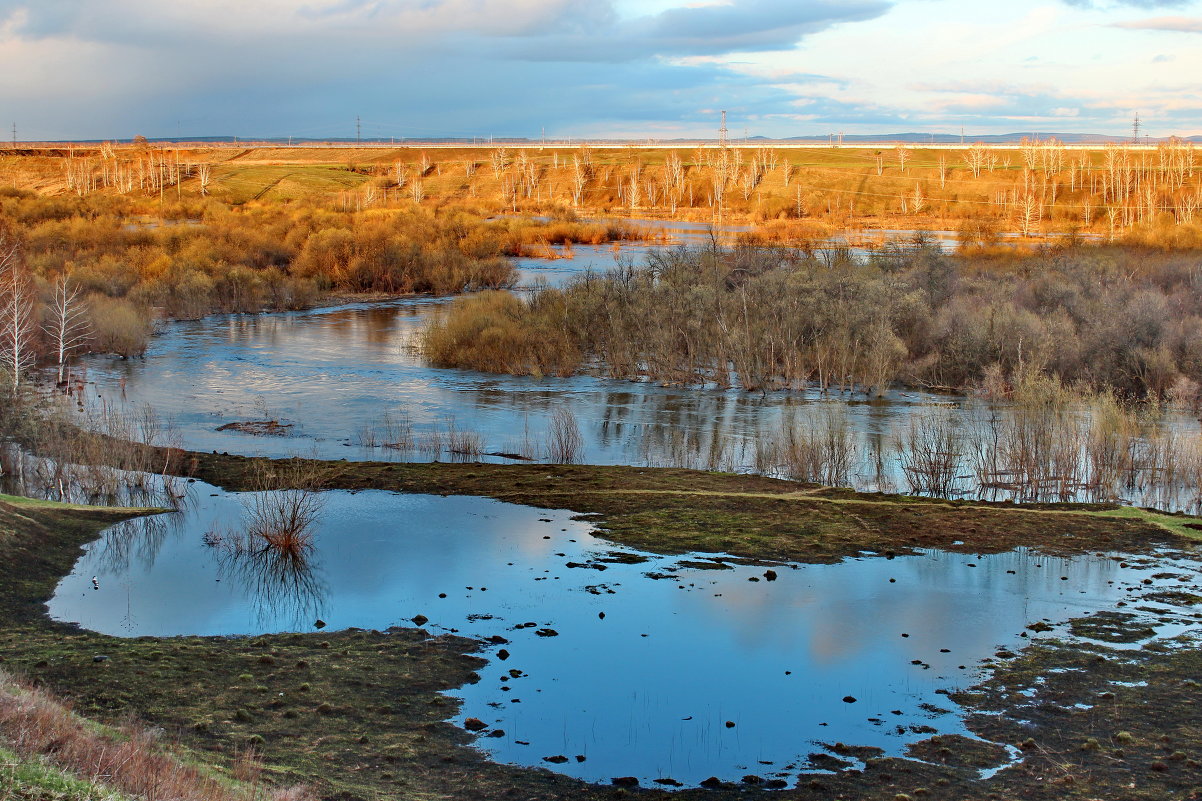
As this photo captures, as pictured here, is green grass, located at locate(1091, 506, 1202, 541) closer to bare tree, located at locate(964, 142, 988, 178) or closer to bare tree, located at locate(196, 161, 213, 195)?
bare tree, located at locate(196, 161, 213, 195)

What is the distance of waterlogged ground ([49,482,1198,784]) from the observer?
394 inches

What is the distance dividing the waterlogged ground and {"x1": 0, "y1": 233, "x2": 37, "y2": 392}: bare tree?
12.8 metres

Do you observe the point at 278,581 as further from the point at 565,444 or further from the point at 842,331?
the point at 842,331

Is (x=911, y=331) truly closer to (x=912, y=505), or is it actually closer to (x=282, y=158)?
(x=912, y=505)

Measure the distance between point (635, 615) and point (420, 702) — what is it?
3620 millimetres

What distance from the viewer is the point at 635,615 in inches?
518

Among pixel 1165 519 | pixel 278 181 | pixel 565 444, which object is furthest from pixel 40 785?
pixel 278 181

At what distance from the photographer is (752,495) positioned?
1831 cm

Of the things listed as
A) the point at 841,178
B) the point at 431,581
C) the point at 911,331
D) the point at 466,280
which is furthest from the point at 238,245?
the point at 841,178

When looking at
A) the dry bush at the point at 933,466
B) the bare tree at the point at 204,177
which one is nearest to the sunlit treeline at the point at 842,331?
the dry bush at the point at 933,466

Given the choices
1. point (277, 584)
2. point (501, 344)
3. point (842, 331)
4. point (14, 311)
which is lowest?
point (277, 584)

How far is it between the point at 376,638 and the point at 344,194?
103 m

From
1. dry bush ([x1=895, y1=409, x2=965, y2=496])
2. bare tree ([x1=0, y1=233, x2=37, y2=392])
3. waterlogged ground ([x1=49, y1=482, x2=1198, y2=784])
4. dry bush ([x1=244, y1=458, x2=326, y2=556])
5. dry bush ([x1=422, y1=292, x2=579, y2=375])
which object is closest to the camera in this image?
waterlogged ground ([x1=49, y1=482, x2=1198, y2=784])


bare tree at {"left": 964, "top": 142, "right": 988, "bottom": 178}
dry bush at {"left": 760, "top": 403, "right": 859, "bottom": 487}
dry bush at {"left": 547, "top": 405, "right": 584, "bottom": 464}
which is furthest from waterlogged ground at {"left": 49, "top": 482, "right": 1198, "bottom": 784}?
bare tree at {"left": 964, "top": 142, "right": 988, "bottom": 178}
